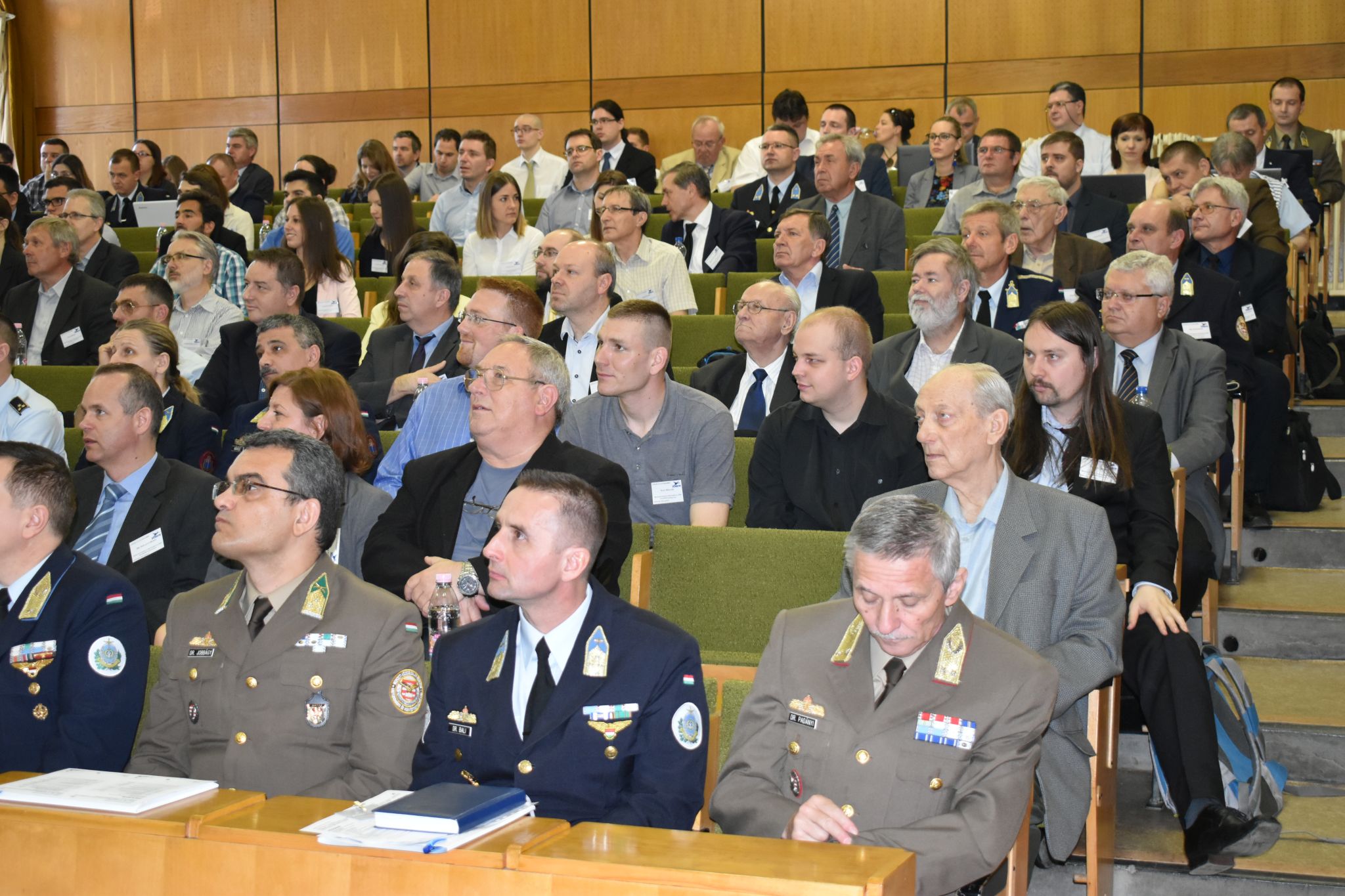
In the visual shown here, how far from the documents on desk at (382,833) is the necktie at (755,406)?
8.81 ft

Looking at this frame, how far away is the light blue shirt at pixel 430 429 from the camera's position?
12.8ft

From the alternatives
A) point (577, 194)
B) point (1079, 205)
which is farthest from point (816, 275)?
point (577, 194)

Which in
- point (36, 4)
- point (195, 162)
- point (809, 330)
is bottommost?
point (809, 330)

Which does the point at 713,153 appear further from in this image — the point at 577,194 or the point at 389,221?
the point at 389,221

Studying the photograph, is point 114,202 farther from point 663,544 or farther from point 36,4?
point 663,544

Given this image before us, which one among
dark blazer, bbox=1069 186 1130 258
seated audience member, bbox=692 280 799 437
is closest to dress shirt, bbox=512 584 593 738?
seated audience member, bbox=692 280 799 437

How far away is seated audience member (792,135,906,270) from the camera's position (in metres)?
6.24

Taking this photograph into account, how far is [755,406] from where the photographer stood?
14.6 ft

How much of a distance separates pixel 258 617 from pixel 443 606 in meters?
0.49

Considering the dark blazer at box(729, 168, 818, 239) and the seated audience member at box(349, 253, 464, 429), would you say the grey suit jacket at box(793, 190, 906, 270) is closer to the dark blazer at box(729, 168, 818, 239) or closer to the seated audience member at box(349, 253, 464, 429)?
Result: the dark blazer at box(729, 168, 818, 239)

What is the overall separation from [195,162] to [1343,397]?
925 cm

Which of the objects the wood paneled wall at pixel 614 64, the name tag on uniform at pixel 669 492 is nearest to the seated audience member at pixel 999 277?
the name tag on uniform at pixel 669 492

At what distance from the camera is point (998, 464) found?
2.89 metres

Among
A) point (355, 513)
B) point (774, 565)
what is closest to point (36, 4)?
point (355, 513)
